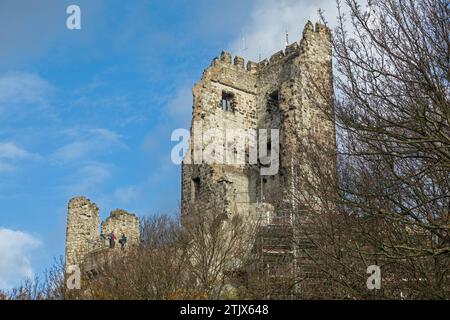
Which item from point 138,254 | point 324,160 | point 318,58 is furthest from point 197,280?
point 318,58

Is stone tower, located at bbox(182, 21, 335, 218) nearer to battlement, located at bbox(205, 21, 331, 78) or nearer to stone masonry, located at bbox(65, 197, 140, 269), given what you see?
battlement, located at bbox(205, 21, 331, 78)

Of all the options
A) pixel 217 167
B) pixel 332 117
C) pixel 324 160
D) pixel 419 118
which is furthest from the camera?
pixel 217 167

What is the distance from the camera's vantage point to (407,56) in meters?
11.4

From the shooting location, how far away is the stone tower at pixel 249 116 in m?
28.6

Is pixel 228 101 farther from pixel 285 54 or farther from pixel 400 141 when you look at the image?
pixel 400 141

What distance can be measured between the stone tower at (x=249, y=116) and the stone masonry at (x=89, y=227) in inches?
140

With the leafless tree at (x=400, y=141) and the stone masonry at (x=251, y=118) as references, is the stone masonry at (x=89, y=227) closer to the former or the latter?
the stone masonry at (x=251, y=118)

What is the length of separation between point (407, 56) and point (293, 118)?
58.8ft

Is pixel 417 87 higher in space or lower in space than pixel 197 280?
higher

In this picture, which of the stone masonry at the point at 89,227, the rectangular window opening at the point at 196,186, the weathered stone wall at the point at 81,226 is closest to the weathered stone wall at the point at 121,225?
the stone masonry at the point at 89,227

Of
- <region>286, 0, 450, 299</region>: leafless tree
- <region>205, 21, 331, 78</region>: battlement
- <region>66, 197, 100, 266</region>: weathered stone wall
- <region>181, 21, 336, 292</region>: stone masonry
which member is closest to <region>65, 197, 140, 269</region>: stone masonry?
<region>66, 197, 100, 266</region>: weathered stone wall

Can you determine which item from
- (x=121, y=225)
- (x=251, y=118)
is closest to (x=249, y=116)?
(x=251, y=118)
